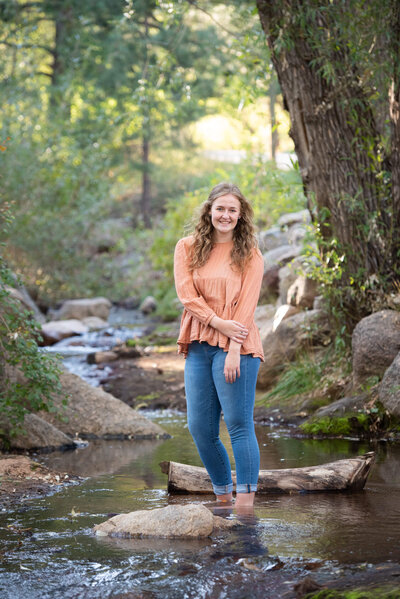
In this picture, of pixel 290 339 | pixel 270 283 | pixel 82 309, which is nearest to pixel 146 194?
pixel 82 309

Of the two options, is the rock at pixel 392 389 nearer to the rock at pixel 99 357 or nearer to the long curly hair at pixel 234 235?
the long curly hair at pixel 234 235

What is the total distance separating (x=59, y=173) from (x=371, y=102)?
1331cm

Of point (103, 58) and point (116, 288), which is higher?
point (103, 58)

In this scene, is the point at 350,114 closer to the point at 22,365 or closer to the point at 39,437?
the point at 22,365

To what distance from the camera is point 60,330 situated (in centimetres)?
1731

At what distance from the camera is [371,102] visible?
28.3ft

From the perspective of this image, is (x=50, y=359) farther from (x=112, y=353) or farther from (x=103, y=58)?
(x=103, y=58)

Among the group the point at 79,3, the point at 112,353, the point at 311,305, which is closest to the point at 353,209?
the point at 311,305

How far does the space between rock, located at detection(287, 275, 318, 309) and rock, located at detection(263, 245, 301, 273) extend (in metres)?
1.25

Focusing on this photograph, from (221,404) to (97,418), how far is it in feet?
13.3

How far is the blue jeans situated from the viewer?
445cm

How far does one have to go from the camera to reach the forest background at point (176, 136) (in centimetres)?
829

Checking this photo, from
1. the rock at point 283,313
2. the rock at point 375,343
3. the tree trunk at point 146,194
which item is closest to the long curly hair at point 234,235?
the rock at point 375,343

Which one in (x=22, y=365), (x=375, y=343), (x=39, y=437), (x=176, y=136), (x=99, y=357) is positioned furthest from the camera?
(x=176, y=136)
